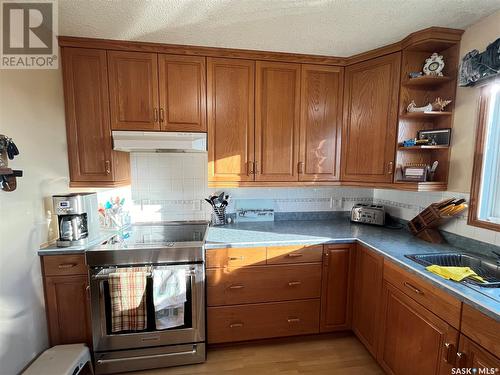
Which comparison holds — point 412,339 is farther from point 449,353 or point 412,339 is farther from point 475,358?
point 475,358

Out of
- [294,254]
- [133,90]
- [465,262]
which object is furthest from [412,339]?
[133,90]

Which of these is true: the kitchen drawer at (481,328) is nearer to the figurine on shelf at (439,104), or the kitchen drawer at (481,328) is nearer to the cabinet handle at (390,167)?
the cabinet handle at (390,167)

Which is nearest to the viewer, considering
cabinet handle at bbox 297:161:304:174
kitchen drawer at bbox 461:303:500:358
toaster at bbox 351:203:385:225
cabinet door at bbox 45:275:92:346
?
kitchen drawer at bbox 461:303:500:358

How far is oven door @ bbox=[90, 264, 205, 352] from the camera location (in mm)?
Result: 1640

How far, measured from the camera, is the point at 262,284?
187 cm

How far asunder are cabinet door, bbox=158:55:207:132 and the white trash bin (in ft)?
5.34

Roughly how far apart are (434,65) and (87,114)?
98.9 inches

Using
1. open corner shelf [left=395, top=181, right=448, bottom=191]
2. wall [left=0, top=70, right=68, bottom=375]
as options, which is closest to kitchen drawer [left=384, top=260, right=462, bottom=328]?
open corner shelf [left=395, top=181, right=448, bottom=191]

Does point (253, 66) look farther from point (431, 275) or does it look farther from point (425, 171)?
point (431, 275)

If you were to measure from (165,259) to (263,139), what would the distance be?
46.7 inches

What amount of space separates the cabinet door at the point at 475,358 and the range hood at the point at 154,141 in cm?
185

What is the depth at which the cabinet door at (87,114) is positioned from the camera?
5.84 feet

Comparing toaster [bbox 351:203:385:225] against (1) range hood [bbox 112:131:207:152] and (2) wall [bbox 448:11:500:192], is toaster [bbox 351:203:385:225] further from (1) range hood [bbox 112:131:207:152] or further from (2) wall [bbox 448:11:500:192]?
(1) range hood [bbox 112:131:207:152]

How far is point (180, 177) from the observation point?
230cm
